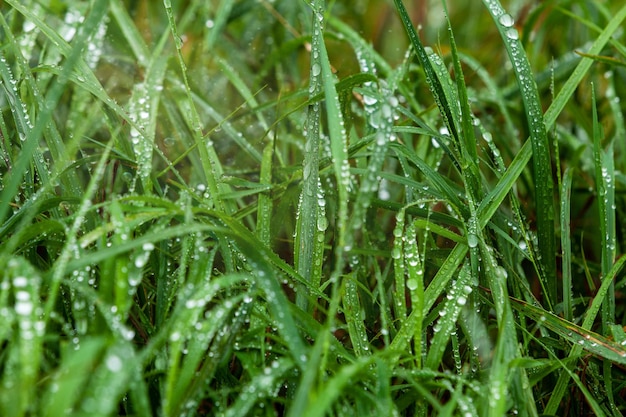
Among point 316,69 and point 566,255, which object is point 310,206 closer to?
point 316,69

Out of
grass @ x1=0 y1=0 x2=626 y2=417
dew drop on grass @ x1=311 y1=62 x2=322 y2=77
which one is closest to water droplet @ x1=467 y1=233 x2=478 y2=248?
grass @ x1=0 y1=0 x2=626 y2=417

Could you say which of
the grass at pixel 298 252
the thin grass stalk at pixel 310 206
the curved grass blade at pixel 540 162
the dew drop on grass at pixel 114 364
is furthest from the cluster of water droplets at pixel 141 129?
the curved grass blade at pixel 540 162

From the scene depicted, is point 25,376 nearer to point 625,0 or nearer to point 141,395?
point 141,395

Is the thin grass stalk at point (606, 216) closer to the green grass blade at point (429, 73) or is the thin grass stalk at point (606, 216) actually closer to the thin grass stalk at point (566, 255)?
the thin grass stalk at point (566, 255)

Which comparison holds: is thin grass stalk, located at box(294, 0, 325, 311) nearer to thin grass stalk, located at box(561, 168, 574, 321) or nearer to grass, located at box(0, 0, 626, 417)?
grass, located at box(0, 0, 626, 417)

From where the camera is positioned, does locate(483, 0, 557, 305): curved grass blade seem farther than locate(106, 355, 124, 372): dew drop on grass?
Yes

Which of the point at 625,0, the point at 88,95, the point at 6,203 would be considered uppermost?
the point at 625,0

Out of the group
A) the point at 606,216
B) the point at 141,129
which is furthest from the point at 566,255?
the point at 141,129

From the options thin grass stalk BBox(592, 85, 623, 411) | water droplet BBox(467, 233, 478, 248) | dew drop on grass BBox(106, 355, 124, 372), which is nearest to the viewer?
dew drop on grass BBox(106, 355, 124, 372)

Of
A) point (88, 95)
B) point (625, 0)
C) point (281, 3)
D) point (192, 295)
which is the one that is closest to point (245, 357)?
point (192, 295)
